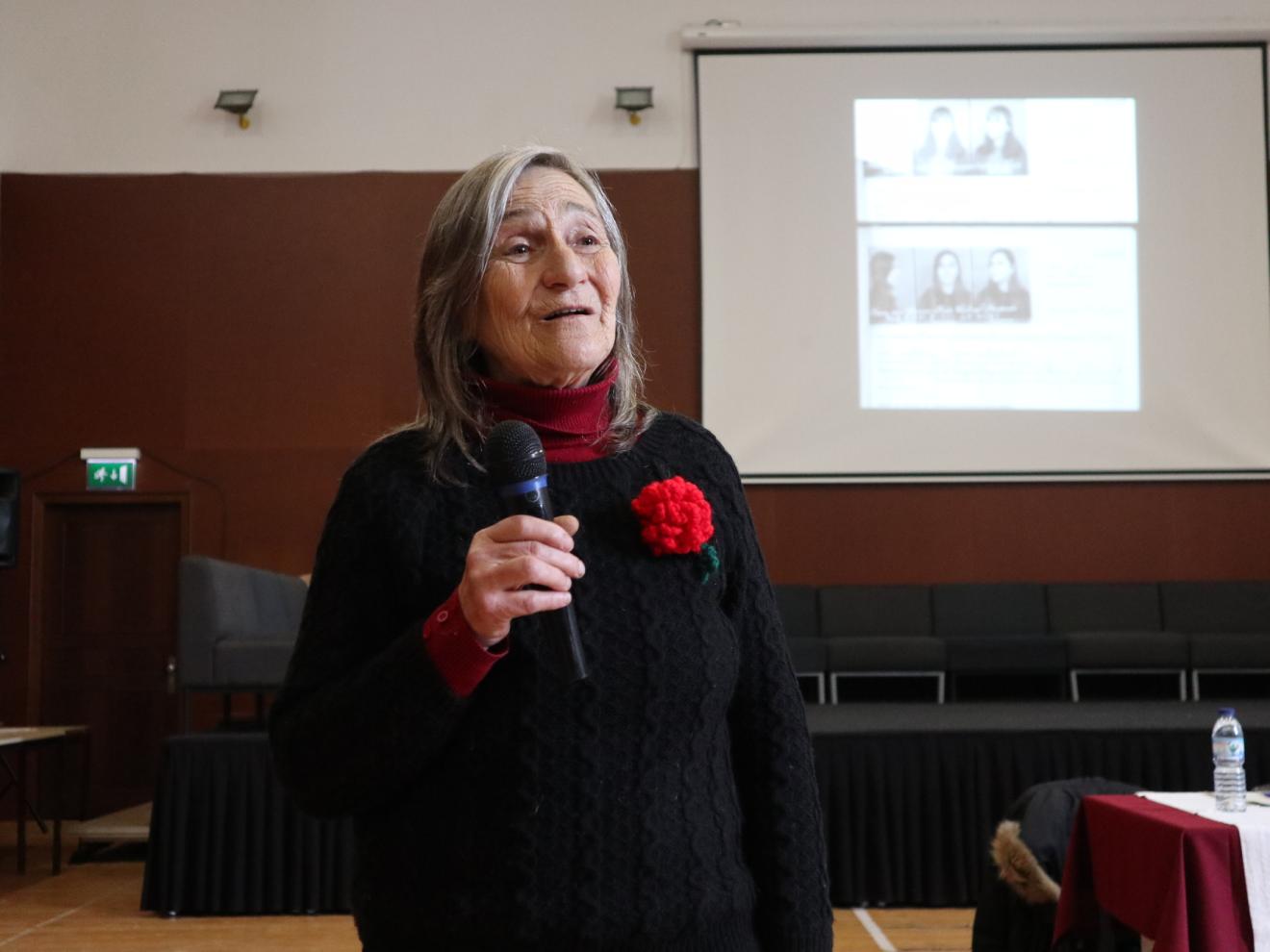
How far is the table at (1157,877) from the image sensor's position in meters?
2.59

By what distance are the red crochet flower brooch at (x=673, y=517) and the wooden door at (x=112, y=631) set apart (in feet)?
24.4

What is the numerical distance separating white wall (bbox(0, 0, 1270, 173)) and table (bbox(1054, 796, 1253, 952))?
597 cm

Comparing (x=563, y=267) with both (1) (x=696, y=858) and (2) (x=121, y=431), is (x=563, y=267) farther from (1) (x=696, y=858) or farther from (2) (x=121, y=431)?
(2) (x=121, y=431)

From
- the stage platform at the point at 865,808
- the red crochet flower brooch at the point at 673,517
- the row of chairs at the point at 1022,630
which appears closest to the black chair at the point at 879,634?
the row of chairs at the point at 1022,630

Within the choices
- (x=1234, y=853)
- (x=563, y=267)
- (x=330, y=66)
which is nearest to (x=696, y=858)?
(x=563, y=267)

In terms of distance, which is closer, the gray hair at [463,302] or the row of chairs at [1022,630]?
the gray hair at [463,302]

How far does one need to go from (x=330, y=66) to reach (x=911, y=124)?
3681 millimetres

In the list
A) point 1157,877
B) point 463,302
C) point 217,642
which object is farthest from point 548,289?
point 217,642

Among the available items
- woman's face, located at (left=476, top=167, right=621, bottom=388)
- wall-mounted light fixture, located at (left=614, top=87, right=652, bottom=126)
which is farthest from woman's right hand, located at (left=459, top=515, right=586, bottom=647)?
wall-mounted light fixture, located at (left=614, top=87, right=652, bottom=126)

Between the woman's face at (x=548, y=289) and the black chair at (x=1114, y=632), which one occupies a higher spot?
the woman's face at (x=548, y=289)

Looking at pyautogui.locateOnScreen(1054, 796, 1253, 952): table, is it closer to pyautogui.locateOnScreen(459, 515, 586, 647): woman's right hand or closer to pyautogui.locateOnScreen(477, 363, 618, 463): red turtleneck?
pyautogui.locateOnScreen(477, 363, 618, 463): red turtleneck

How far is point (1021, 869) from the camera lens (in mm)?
3088

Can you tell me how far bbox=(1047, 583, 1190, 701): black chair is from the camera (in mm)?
7102

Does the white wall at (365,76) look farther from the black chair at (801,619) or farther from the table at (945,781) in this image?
the table at (945,781)
